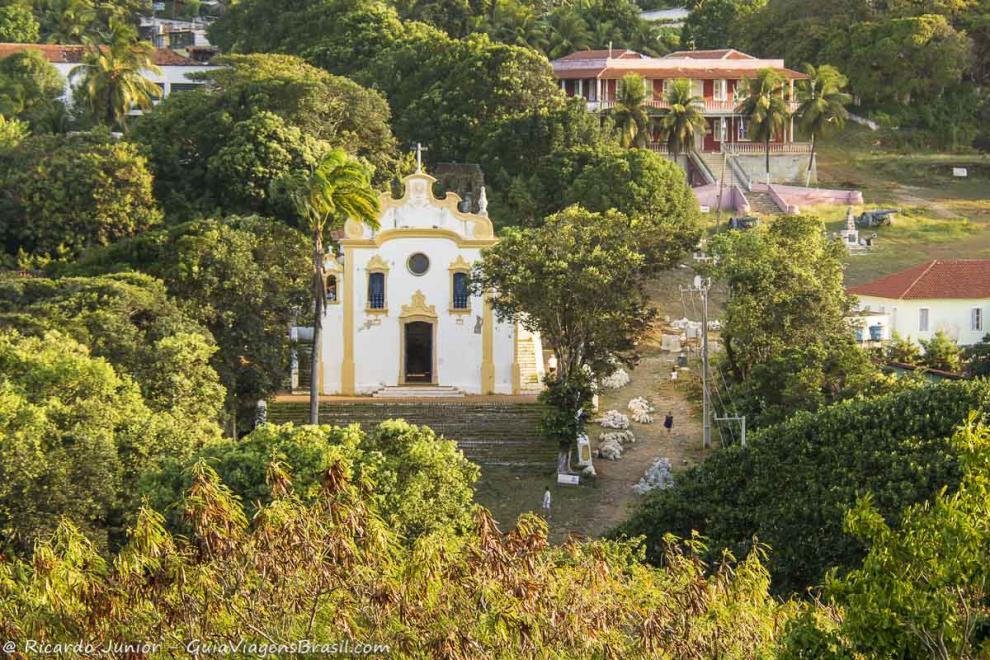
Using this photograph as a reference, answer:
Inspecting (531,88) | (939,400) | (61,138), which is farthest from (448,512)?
(531,88)

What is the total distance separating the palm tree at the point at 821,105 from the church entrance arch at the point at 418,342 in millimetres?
26344

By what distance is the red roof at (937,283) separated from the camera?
1981 inches

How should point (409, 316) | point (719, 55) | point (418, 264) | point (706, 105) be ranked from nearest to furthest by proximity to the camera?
point (418, 264), point (409, 316), point (706, 105), point (719, 55)

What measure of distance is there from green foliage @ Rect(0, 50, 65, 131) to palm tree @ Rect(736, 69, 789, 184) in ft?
84.0

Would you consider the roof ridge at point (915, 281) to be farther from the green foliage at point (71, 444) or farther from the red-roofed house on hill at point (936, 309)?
the green foliage at point (71, 444)

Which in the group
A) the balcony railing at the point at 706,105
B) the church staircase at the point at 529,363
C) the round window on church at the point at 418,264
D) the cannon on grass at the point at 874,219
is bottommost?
the church staircase at the point at 529,363

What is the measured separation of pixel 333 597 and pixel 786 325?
1033 inches

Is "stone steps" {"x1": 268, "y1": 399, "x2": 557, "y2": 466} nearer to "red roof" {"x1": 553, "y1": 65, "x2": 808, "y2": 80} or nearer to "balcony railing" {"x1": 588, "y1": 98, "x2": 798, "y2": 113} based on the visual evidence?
"balcony railing" {"x1": 588, "y1": 98, "x2": 798, "y2": 113}

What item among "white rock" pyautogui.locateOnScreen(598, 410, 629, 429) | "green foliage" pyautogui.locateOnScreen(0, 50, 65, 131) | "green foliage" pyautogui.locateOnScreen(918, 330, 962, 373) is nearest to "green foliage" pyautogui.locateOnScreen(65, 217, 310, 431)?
"white rock" pyautogui.locateOnScreen(598, 410, 629, 429)

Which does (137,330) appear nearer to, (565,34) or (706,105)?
(706,105)

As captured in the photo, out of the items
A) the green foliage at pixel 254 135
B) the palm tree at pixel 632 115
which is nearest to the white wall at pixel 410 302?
the green foliage at pixel 254 135

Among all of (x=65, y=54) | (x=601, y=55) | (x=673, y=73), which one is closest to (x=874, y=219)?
(x=673, y=73)

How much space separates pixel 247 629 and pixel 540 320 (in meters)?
26.0

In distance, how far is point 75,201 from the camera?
182 ft
